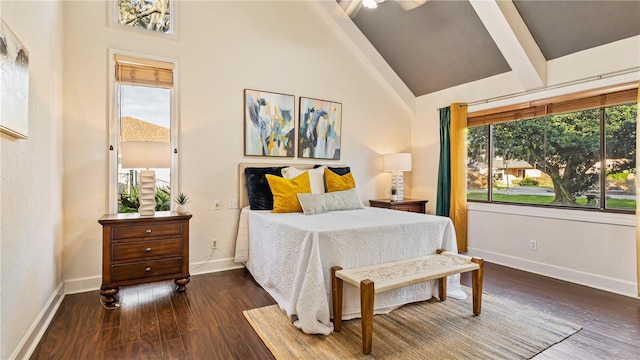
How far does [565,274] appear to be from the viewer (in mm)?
3373

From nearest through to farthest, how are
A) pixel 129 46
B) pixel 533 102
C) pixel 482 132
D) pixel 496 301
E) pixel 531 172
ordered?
pixel 496 301 < pixel 129 46 < pixel 533 102 < pixel 531 172 < pixel 482 132

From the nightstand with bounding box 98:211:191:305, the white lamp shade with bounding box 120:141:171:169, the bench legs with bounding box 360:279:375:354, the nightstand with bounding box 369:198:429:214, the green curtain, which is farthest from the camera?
the green curtain

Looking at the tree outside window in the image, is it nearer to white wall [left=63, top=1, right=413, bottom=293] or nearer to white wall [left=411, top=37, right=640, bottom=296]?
white wall [left=411, top=37, right=640, bottom=296]

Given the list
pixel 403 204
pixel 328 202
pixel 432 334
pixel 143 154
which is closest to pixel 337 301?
pixel 432 334

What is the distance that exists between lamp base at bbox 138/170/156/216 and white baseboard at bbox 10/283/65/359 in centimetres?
91

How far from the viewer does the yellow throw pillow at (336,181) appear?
12.3 ft

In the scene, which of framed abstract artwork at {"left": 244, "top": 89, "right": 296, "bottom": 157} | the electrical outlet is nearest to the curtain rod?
framed abstract artwork at {"left": 244, "top": 89, "right": 296, "bottom": 157}

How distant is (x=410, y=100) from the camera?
508 cm

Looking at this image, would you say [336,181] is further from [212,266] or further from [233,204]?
[212,266]

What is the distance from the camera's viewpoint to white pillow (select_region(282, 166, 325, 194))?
3674 mm

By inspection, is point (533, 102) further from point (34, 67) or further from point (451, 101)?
point (34, 67)

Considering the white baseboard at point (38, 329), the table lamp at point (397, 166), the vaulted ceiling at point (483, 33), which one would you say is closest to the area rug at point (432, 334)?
the white baseboard at point (38, 329)

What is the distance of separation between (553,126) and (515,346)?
2718 mm

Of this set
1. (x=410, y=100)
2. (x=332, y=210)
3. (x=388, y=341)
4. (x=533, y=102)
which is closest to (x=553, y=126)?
(x=533, y=102)
